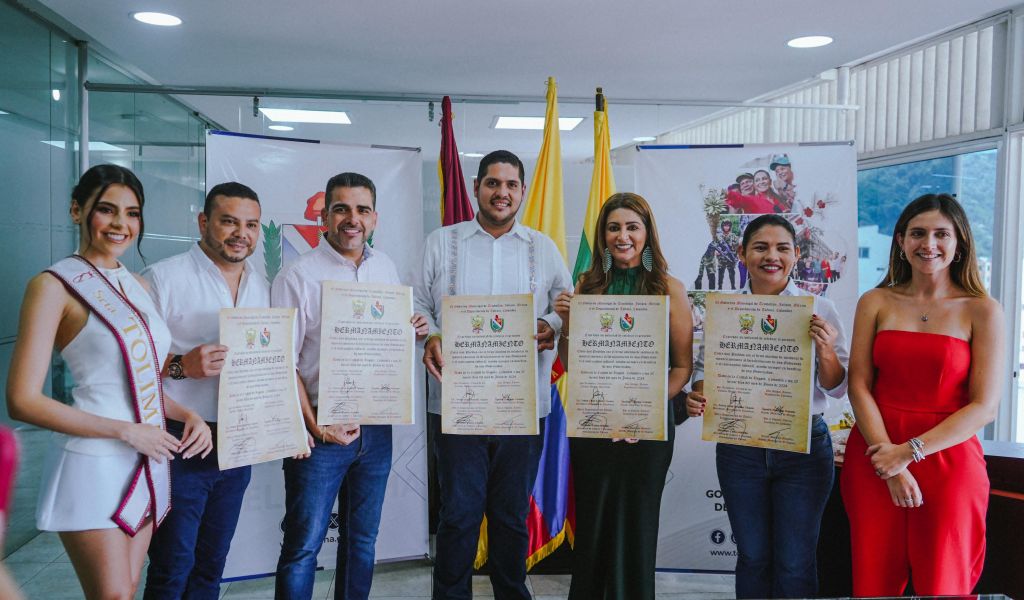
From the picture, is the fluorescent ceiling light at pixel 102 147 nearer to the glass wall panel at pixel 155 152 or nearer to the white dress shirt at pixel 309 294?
the glass wall panel at pixel 155 152

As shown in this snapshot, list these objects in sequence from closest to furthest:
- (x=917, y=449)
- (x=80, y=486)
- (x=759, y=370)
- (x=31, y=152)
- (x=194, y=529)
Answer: (x=80, y=486) < (x=917, y=449) < (x=194, y=529) < (x=759, y=370) < (x=31, y=152)

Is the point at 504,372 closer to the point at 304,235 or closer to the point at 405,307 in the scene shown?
the point at 405,307

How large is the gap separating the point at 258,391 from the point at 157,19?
2.44 metres

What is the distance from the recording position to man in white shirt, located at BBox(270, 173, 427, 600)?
2576mm

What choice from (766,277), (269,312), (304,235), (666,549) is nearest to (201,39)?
(304,235)

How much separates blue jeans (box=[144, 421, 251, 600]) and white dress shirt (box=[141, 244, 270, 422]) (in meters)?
0.10

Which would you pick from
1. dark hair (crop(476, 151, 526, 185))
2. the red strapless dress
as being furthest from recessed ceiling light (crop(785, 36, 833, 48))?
the red strapless dress

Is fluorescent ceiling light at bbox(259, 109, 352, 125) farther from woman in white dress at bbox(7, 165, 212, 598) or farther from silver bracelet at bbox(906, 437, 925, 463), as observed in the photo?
silver bracelet at bbox(906, 437, 925, 463)

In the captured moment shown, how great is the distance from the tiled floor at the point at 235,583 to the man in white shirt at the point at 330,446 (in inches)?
40.8

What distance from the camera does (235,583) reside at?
3809mm
